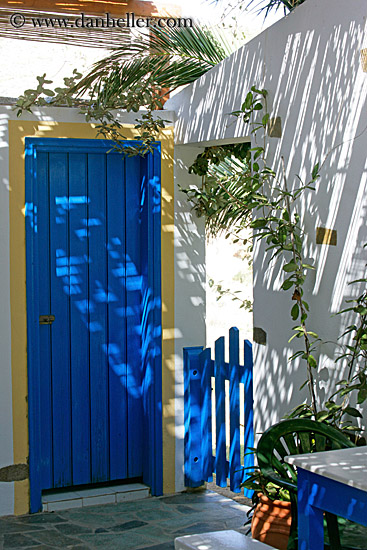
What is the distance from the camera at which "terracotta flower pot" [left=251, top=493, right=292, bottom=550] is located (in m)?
3.54

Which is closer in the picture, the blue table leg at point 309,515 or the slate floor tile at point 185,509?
the blue table leg at point 309,515

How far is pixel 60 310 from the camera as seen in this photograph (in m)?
5.39

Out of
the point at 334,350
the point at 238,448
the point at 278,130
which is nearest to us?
the point at 334,350

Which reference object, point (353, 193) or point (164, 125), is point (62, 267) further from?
point (353, 193)

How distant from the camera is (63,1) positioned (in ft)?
18.9

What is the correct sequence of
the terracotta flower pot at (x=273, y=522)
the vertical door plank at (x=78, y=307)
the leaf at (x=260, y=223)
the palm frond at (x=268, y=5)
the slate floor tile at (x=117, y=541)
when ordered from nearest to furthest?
the terracotta flower pot at (x=273, y=522), the leaf at (x=260, y=223), the slate floor tile at (x=117, y=541), the palm frond at (x=268, y=5), the vertical door plank at (x=78, y=307)

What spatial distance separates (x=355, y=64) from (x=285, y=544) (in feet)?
7.80

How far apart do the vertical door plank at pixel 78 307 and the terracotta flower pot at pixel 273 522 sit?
2.16 meters

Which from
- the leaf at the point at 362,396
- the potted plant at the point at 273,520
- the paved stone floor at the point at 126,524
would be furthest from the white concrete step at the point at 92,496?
the leaf at the point at 362,396

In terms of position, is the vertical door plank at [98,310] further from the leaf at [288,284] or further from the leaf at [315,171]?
the leaf at [315,171]

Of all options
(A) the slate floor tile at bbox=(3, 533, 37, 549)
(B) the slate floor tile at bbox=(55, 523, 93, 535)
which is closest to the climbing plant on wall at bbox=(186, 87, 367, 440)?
(B) the slate floor tile at bbox=(55, 523, 93, 535)

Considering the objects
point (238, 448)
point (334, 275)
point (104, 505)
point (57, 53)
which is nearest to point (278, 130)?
point (334, 275)

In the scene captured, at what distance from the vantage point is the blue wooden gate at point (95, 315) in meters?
5.35

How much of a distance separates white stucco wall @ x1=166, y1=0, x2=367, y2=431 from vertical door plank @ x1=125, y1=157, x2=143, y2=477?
1065 mm
